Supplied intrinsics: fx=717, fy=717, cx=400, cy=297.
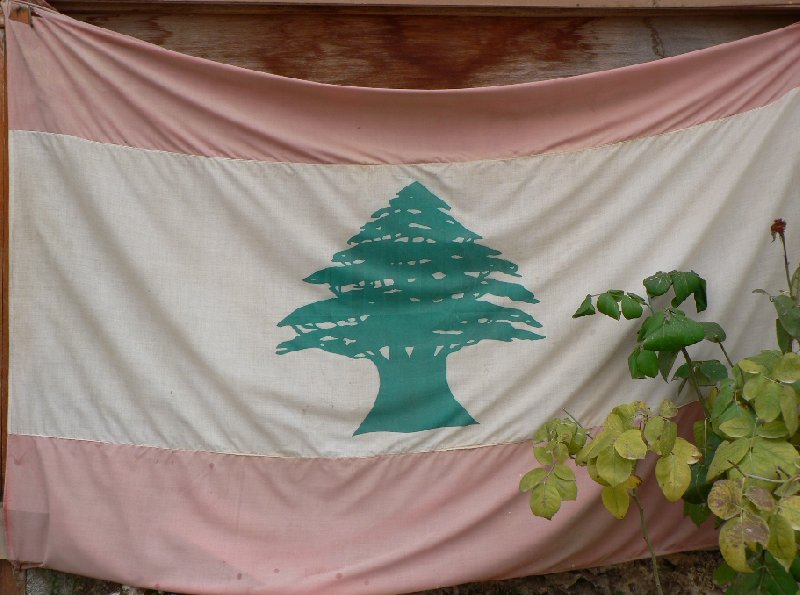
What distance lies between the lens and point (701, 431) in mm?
2139

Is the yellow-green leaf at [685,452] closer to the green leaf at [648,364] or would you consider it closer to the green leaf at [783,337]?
the green leaf at [648,364]

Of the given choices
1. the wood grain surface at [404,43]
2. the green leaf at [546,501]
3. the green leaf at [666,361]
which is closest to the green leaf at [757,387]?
the green leaf at [666,361]

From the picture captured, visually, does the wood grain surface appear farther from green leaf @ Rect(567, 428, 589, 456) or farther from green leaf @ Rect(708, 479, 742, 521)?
green leaf @ Rect(708, 479, 742, 521)

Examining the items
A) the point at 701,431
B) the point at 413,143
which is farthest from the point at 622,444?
the point at 413,143

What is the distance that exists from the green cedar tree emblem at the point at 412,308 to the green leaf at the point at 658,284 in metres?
0.39

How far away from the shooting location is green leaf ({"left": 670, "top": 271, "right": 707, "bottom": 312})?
2.17m

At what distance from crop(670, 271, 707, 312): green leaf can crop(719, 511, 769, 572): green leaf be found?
0.73 metres

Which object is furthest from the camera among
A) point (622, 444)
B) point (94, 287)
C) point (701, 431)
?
point (94, 287)

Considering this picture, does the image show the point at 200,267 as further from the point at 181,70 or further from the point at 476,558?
the point at 476,558

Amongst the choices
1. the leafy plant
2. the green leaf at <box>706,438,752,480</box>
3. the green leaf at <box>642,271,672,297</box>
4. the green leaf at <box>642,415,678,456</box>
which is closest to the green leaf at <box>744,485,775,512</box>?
the leafy plant

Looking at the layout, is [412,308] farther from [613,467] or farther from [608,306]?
[613,467]

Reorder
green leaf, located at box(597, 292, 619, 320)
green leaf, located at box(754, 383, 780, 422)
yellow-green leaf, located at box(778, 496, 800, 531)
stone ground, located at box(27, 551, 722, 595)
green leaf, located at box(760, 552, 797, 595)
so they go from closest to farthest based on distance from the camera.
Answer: yellow-green leaf, located at box(778, 496, 800, 531), green leaf, located at box(754, 383, 780, 422), green leaf, located at box(760, 552, 797, 595), green leaf, located at box(597, 292, 619, 320), stone ground, located at box(27, 551, 722, 595)

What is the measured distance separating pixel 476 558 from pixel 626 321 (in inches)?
36.6

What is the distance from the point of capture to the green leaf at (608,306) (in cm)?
211
